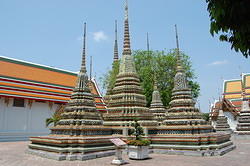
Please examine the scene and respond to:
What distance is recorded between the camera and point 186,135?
1343 cm

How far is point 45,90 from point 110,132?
14338mm

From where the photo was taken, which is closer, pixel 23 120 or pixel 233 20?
pixel 233 20

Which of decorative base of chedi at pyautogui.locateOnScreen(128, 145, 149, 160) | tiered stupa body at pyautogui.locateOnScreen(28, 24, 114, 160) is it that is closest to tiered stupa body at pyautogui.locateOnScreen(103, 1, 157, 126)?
tiered stupa body at pyautogui.locateOnScreen(28, 24, 114, 160)

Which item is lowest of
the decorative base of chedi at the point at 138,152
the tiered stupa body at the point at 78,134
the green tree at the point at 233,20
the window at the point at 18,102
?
the decorative base of chedi at the point at 138,152

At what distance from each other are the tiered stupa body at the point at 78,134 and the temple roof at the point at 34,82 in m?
12.1

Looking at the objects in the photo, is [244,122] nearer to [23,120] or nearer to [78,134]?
[78,134]

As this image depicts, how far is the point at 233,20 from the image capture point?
4.20 metres

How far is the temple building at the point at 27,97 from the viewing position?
75.7ft

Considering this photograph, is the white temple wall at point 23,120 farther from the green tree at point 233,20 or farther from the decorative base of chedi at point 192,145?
the green tree at point 233,20

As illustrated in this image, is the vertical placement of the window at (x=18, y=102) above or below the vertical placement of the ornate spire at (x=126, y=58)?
below

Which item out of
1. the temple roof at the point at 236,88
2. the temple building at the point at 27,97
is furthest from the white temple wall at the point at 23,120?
the temple roof at the point at 236,88

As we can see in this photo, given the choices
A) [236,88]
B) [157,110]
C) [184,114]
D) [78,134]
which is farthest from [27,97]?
[236,88]

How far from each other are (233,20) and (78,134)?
980 centimetres

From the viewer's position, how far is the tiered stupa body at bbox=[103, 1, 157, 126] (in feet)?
50.0
